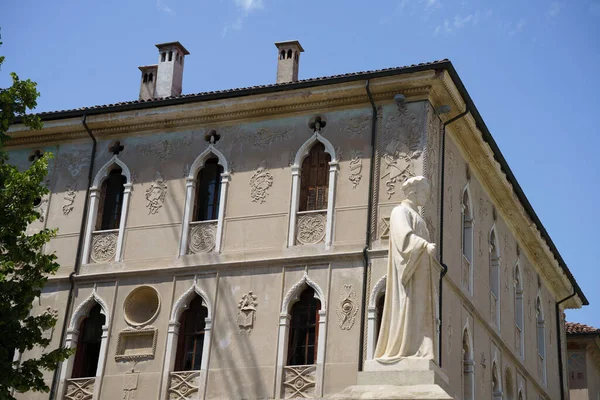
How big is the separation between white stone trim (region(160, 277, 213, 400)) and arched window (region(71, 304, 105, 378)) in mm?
1815

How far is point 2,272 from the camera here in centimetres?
1869

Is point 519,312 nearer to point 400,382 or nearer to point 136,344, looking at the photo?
point 136,344

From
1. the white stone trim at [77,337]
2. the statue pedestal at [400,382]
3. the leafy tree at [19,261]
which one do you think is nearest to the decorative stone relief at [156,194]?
the white stone trim at [77,337]

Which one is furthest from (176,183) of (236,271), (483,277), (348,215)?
(483,277)

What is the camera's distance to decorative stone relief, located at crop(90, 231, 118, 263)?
81.6 ft

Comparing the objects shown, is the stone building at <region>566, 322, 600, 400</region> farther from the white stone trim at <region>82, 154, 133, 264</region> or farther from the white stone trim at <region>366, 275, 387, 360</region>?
the white stone trim at <region>82, 154, 133, 264</region>

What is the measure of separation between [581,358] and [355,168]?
731 inches

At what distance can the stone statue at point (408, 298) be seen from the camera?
13.3 meters

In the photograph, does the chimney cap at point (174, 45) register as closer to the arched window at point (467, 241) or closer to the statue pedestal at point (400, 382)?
the arched window at point (467, 241)

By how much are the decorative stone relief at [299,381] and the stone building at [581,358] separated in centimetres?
1868

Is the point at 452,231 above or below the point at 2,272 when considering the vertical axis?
above

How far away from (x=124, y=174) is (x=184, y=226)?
7.11ft

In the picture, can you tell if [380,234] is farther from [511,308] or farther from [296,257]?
[511,308]

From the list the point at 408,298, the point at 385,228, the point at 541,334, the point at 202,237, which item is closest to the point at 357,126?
the point at 385,228
